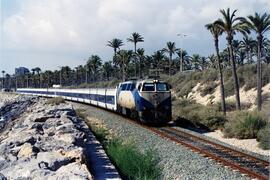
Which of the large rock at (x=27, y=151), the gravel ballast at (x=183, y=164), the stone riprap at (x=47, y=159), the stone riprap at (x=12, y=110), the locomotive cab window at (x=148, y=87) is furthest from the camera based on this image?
the stone riprap at (x=12, y=110)

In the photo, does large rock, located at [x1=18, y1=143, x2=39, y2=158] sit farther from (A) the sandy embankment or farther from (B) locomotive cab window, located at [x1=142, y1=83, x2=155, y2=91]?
(B) locomotive cab window, located at [x1=142, y1=83, x2=155, y2=91]

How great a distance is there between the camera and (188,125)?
29406 mm

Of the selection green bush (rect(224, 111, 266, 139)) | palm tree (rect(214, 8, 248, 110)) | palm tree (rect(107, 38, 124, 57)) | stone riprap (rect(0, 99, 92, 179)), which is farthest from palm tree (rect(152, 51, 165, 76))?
stone riprap (rect(0, 99, 92, 179))

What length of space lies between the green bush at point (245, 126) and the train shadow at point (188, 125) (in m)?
2.89

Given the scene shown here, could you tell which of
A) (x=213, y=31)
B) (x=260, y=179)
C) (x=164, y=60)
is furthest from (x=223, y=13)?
(x=164, y=60)

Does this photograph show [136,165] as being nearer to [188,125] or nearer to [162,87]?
[188,125]

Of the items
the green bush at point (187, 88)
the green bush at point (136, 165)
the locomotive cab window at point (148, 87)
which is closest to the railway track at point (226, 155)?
the green bush at point (136, 165)

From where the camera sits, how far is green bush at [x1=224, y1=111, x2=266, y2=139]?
2327 centimetres

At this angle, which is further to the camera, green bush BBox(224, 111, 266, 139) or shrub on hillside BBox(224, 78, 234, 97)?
shrub on hillside BBox(224, 78, 234, 97)

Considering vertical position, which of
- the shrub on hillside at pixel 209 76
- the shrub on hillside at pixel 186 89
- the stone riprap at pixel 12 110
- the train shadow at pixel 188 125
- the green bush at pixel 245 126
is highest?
the shrub on hillside at pixel 209 76

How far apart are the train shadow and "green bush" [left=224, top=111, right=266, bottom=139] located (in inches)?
114

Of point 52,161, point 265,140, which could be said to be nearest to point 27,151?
point 52,161

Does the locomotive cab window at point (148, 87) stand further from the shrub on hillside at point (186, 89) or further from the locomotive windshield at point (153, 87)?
the shrub on hillside at point (186, 89)

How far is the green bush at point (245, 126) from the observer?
23266 millimetres
